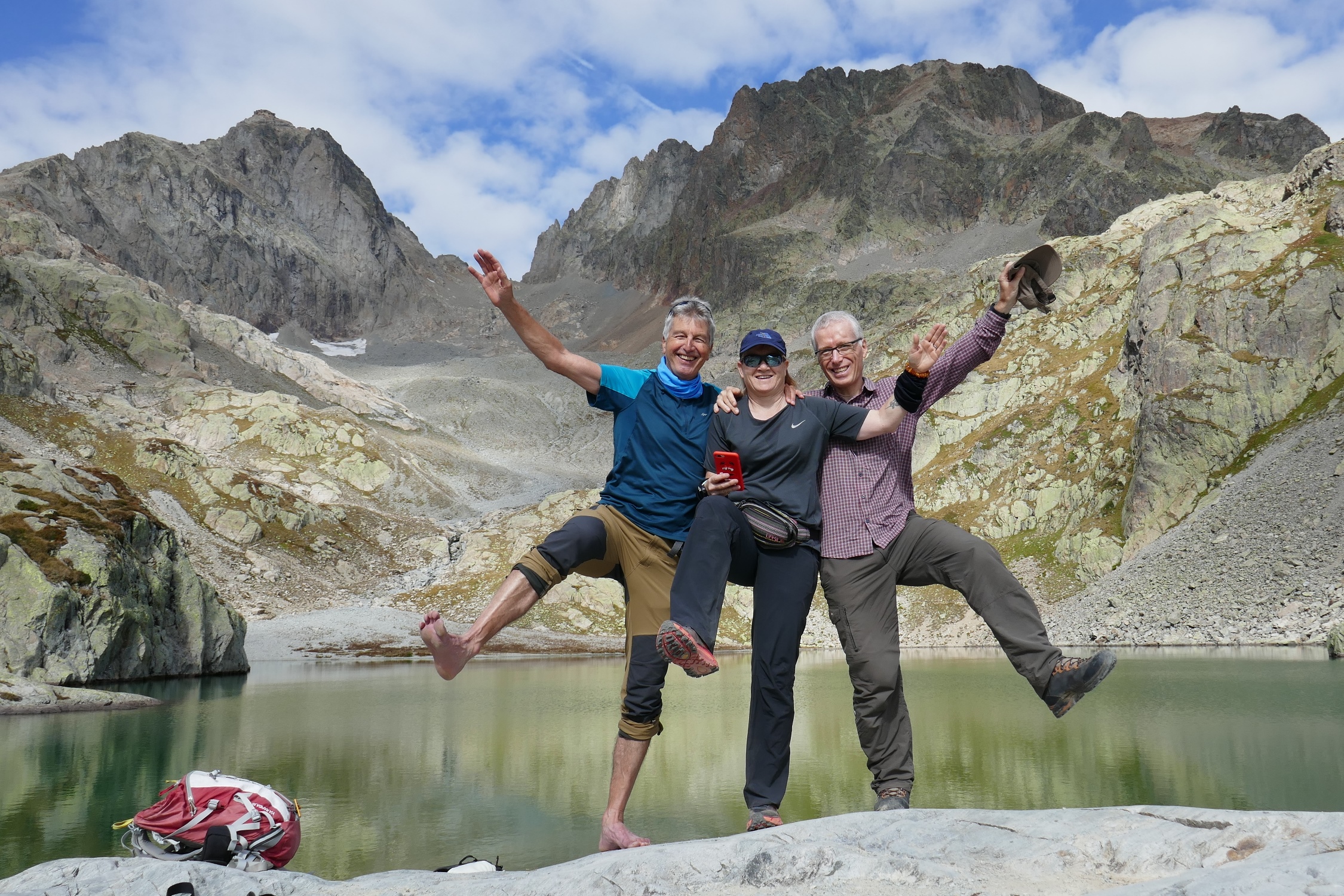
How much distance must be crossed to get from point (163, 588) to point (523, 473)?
402 ft

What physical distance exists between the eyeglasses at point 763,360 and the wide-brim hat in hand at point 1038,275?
2.05 meters

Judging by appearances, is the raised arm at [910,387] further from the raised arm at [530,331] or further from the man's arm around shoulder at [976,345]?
the raised arm at [530,331]

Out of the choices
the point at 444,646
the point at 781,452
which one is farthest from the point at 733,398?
the point at 444,646

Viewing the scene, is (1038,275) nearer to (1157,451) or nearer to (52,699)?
(52,699)

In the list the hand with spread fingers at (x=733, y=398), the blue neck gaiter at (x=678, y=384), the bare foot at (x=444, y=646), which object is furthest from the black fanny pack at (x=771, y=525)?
the bare foot at (x=444, y=646)

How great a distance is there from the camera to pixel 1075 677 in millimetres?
5797

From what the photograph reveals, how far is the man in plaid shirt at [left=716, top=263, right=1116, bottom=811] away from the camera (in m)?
6.29

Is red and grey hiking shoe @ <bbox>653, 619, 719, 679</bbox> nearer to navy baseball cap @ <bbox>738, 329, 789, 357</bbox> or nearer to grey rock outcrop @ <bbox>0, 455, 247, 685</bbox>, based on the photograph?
navy baseball cap @ <bbox>738, 329, 789, 357</bbox>

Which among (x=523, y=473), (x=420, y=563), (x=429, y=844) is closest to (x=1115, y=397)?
(x=420, y=563)

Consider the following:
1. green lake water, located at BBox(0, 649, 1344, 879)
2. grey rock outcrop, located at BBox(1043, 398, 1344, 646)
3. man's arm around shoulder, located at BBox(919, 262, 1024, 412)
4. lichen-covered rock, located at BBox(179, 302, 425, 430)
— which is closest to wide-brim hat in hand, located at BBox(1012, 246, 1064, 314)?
man's arm around shoulder, located at BBox(919, 262, 1024, 412)

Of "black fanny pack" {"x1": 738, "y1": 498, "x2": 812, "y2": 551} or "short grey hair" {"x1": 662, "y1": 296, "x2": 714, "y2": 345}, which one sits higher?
"short grey hair" {"x1": 662, "y1": 296, "x2": 714, "y2": 345}

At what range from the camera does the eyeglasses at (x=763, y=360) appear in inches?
256

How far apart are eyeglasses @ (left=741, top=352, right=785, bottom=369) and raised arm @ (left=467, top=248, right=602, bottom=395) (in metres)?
1.14

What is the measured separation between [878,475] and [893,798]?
2.43 meters
